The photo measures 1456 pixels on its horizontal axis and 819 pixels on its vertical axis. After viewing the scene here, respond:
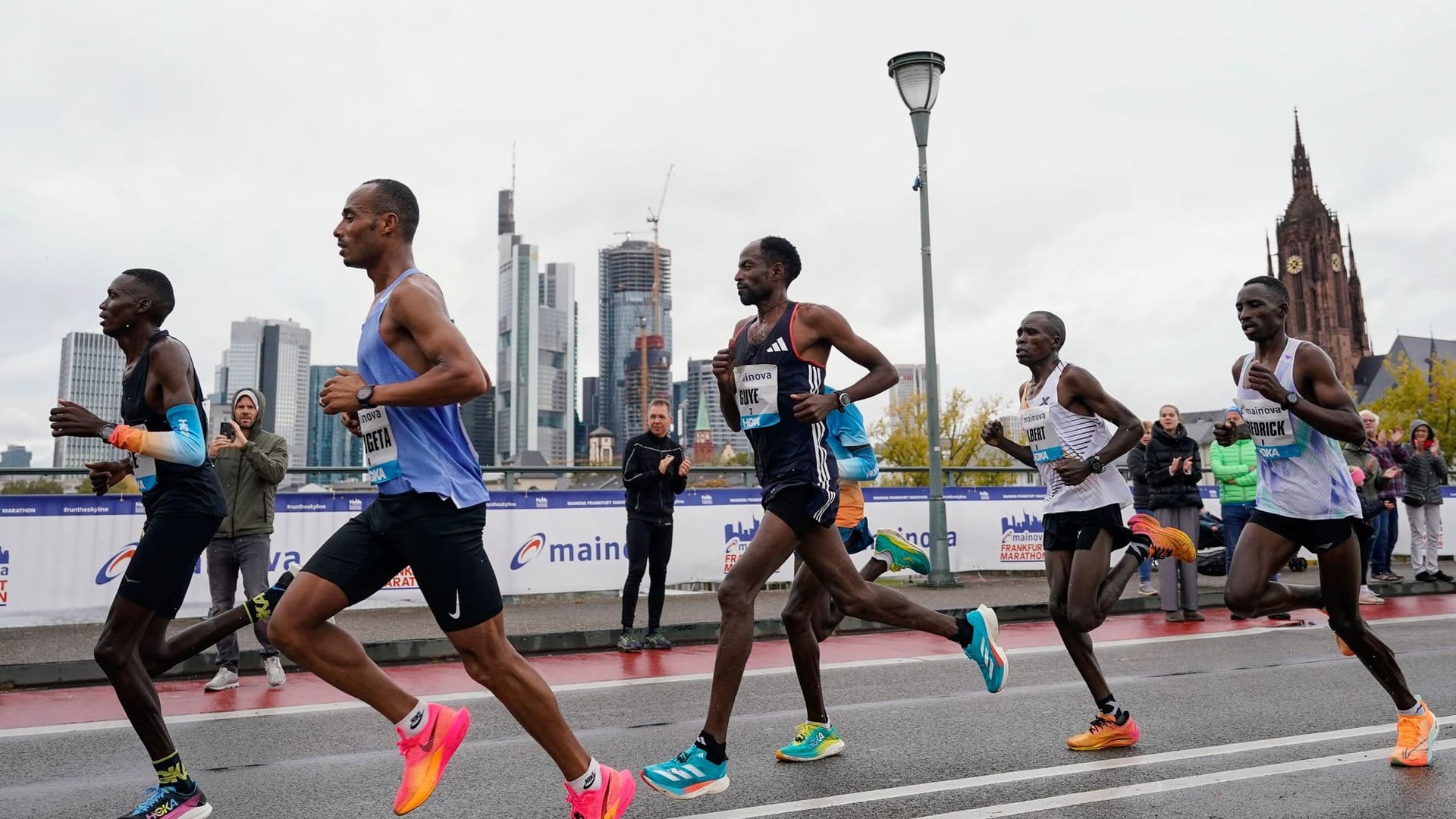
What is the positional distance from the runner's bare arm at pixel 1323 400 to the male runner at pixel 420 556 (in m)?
Answer: 3.54

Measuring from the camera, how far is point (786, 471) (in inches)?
198

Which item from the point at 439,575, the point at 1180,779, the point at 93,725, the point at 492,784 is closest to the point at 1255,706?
the point at 1180,779

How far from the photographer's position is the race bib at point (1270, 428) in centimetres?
565

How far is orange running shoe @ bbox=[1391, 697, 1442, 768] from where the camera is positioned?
4.98m

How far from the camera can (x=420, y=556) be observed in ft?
12.6

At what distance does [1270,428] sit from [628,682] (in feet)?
14.5

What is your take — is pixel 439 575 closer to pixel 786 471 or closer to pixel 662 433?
pixel 786 471

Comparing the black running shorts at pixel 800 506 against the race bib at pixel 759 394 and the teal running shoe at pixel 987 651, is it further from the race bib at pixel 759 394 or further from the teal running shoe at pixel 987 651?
the teal running shoe at pixel 987 651

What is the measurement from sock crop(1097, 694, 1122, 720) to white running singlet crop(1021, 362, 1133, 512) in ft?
3.04

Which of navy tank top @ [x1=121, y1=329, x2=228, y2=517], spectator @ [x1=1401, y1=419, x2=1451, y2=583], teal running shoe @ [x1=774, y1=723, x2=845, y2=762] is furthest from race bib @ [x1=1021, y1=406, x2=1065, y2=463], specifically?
→ spectator @ [x1=1401, y1=419, x2=1451, y2=583]

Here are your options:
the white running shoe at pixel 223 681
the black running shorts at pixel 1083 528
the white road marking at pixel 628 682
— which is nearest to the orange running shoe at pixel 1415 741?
the black running shorts at pixel 1083 528

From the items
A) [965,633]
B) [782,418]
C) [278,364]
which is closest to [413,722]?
[782,418]

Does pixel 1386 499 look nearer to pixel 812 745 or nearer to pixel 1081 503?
pixel 1081 503

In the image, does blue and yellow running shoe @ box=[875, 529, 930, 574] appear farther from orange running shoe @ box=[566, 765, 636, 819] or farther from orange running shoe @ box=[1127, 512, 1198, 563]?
orange running shoe @ box=[566, 765, 636, 819]
